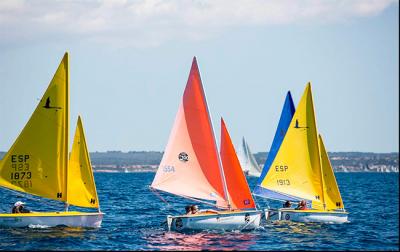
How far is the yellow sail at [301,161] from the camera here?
53000mm

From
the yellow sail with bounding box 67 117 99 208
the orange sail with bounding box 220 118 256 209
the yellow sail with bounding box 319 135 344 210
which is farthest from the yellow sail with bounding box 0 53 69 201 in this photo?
the yellow sail with bounding box 319 135 344 210

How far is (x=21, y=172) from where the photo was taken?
148ft

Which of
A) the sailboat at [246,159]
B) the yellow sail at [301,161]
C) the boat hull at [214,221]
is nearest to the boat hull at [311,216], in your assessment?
the yellow sail at [301,161]

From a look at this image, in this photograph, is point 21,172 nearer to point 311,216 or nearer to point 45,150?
point 45,150

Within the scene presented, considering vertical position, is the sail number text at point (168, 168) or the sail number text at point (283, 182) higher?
the sail number text at point (168, 168)

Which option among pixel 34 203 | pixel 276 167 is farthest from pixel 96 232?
pixel 34 203

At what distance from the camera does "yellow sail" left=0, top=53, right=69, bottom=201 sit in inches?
1770

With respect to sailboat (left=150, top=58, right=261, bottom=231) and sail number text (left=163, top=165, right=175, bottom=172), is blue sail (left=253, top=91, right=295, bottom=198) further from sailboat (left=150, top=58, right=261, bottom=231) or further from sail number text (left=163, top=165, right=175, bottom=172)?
sail number text (left=163, top=165, right=175, bottom=172)

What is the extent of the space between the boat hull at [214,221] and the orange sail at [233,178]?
1.24 meters

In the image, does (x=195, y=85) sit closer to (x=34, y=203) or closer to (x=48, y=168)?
(x=48, y=168)

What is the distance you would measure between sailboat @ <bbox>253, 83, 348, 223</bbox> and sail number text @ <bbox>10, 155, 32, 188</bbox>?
16.5m

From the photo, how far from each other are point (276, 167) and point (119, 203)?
24.2 meters

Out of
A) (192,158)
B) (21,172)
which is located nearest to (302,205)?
(192,158)

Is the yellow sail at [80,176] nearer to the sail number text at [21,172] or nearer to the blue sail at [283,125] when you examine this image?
the sail number text at [21,172]
